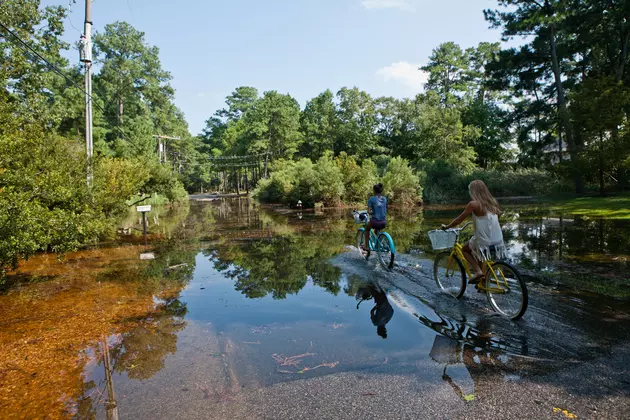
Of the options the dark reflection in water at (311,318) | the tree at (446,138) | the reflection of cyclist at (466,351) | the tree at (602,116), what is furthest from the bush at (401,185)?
the reflection of cyclist at (466,351)

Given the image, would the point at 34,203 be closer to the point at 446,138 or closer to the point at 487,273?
the point at 487,273

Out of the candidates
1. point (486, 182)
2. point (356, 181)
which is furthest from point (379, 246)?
point (486, 182)

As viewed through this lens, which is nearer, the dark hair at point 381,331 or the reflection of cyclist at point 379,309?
the dark hair at point 381,331

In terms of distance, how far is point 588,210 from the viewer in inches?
788

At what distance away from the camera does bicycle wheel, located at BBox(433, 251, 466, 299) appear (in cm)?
697

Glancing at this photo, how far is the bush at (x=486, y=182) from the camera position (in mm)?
37469

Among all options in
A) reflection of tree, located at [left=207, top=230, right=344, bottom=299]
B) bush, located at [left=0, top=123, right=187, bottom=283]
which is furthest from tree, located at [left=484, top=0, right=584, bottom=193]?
bush, located at [left=0, top=123, right=187, bottom=283]

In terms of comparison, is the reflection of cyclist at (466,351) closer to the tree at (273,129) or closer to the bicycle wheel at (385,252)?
the bicycle wheel at (385,252)

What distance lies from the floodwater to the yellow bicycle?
0.26m

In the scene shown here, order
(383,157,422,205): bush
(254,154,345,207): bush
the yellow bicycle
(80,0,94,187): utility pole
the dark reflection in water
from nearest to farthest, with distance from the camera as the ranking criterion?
the dark reflection in water → the yellow bicycle → (80,0,94,187): utility pole → (383,157,422,205): bush → (254,154,345,207): bush

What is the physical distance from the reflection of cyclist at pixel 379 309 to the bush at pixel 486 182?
99.0ft

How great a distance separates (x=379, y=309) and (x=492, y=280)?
1.81 metres

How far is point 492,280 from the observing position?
6.16 metres

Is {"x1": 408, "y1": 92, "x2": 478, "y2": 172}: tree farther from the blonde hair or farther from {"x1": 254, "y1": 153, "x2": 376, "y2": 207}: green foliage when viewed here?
the blonde hair
